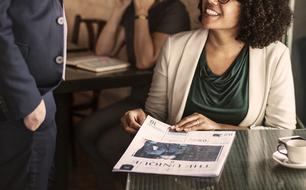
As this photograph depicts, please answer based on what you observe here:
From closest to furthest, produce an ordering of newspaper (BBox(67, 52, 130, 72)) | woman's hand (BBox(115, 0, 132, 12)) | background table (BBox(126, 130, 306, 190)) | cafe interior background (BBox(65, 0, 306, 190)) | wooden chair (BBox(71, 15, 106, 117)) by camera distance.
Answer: background table (BBox(126, 130, 306, 190)) → cafe interior background (BBox(65, 0, 306, 190)) → newspaper (BBox(67, 52, 130, 72)) → woman's hand (BBox(115, 0, 132, 12)) → wooden chair (BBox(71, 15, 106, 117))

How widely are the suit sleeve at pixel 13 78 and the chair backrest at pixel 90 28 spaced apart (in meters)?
1.99

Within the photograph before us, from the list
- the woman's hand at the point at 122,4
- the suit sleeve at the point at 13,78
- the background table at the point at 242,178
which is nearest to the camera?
the background table at the point at 242,178

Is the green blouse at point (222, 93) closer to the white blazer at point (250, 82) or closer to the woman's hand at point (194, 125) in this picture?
the white blazer at point (250, 82)

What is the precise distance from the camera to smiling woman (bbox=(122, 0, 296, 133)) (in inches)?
69.6

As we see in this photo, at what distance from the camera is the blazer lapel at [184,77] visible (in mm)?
1812

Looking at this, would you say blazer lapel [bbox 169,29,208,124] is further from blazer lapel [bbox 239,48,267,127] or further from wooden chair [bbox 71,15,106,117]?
wooden chair [bbox 71,15,106,117]

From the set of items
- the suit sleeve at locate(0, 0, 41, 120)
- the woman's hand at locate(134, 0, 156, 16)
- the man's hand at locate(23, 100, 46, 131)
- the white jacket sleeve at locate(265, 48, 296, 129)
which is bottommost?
the white jacket sleeve at locate(265, 48, 296, 129)

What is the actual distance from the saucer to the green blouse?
1.43 feet

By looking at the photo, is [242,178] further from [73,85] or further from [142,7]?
[142,7]

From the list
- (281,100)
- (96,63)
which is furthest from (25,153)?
(96,63)

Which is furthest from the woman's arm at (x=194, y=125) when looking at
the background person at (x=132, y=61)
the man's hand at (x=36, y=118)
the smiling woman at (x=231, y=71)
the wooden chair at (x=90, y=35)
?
the wooden chair at (x=90, y=35)

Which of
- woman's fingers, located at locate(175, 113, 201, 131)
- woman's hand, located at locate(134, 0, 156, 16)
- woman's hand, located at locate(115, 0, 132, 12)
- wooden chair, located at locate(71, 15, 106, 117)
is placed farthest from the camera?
wooden chair, located at locate(71, 15, 106, 117)

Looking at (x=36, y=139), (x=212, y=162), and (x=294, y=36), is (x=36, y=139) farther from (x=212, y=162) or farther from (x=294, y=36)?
(x=294, y=36)

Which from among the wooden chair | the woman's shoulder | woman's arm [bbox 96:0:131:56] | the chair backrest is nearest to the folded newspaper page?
the woman's shoulder
